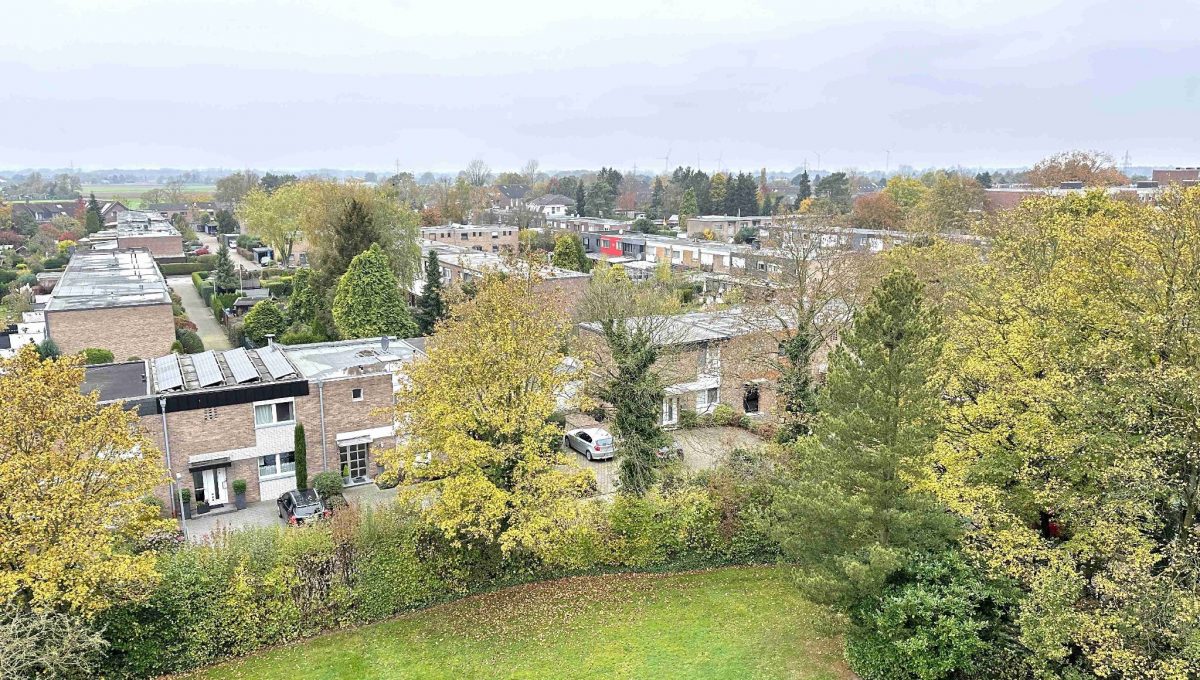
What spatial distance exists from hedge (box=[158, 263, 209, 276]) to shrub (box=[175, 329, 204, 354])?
3827cm

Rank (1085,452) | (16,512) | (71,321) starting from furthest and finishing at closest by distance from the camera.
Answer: (71,321)
(1085,452)
(16,512)

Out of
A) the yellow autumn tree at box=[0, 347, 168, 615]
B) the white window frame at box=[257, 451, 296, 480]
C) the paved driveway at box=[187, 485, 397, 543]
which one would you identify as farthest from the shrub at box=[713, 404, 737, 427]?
the yellow autumn tree at box=[0, 347, 168, 615]

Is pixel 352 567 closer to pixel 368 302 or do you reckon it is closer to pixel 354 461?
pixel 354 461

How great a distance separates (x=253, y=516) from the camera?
26.3 metres

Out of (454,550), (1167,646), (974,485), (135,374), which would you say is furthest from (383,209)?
(1167,646)

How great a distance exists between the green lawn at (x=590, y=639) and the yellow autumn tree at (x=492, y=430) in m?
1.98

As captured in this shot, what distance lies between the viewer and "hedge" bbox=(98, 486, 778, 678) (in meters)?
17.6

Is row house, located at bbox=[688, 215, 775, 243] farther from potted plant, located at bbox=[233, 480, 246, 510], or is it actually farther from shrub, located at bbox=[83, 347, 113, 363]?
potted plant, located at bbox=[233, 480, 246, 510]

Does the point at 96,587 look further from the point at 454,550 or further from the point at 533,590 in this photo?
the point at 533,590

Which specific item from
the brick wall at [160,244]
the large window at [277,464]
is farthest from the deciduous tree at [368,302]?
the brick wall at [160,244]

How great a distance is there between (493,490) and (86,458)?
28.5 feet

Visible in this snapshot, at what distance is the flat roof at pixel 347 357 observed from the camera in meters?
29.1

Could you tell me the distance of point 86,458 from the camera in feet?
52.6

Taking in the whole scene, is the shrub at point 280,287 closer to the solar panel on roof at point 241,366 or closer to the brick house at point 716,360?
the solar panel on roof at point 241,366
